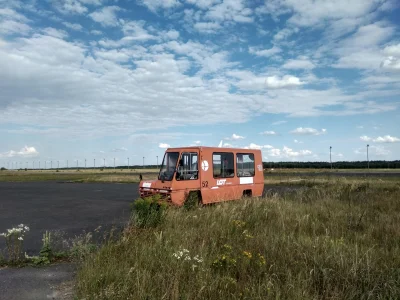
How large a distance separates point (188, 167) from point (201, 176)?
2.12 ft

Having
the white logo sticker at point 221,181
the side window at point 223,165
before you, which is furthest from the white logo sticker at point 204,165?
the white logo sticker at point 221,181

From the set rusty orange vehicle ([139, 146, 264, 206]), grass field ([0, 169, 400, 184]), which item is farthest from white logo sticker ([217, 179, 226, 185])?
grass field ([0, 169, 400, 184])

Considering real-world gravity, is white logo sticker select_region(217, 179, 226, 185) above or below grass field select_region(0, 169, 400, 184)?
above

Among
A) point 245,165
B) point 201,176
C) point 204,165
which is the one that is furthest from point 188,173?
point 245,165

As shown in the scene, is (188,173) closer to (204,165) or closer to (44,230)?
(204,165)

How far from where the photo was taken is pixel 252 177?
51.0 feet

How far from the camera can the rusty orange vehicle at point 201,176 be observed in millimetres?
12031

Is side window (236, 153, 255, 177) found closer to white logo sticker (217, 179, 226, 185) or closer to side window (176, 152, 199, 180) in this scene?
white logo sticker (217, 179, 226, 185)

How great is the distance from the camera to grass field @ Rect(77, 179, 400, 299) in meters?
4.05

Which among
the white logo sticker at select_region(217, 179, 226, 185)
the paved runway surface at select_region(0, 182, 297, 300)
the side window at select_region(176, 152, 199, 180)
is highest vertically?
the side window at select_region(176, 152, 199, 180)

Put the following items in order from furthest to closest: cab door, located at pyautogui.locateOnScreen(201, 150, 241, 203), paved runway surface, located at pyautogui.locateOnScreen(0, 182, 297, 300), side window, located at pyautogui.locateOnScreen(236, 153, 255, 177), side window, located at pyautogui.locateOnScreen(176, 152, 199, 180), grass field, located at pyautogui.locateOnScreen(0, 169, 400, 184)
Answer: grass field, located at pyautogui.locateOnScreen(0, 169, 400, 184) → side window, located at pyautogui.locateOnScreen(236, 153, 255, 177) → cab door, located at pyautogui.locateOnScreen(201, 150, 241, 203) → side window, located at pyautogui.locateOnScreen(176, 152, 199, 180) → paved runway surface, located at pyautogui.locateOnScreen(0, 182, 297, 300)

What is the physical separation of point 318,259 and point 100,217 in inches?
351

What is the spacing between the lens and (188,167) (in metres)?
12.5

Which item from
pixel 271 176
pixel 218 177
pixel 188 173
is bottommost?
pixel 271 176
